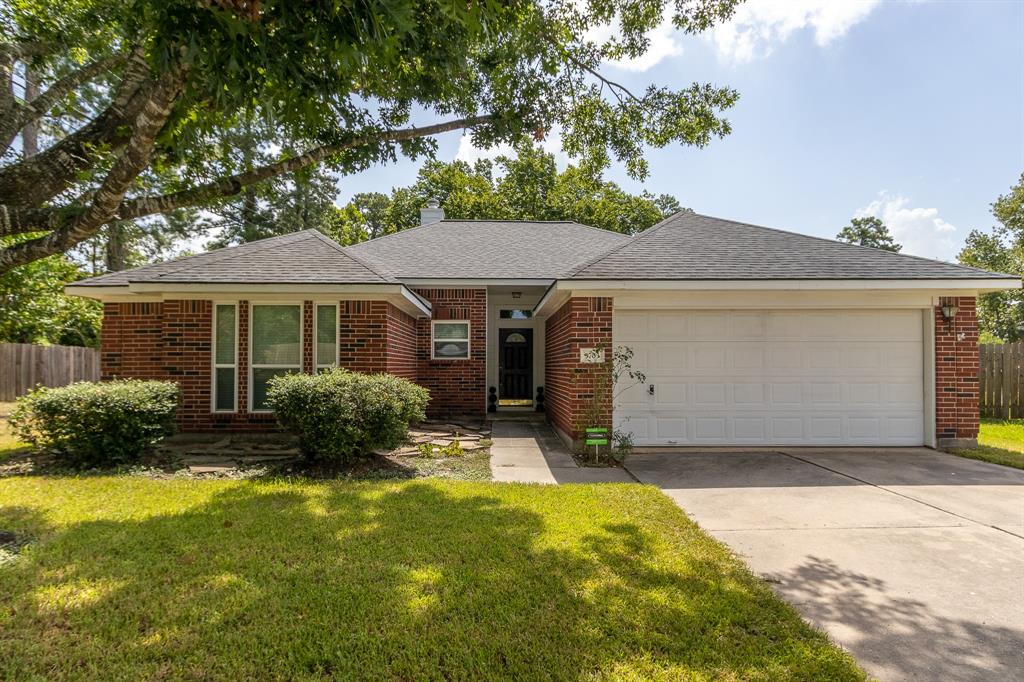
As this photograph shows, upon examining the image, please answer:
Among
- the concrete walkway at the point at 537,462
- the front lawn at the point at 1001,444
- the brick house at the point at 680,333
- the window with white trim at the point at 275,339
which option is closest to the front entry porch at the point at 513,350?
the concrete walkway at the point at 537,462

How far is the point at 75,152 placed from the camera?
14.8ft

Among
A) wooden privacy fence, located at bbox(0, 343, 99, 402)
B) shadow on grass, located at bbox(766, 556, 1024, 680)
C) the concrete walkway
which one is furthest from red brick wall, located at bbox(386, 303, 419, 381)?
wooden privacy fence, located at bbox(0, 343, 99, 402)

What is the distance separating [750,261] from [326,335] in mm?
7461

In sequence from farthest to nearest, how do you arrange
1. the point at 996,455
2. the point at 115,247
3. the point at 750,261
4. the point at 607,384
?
the point at 115,247 → the point at 750,261 → the point at 607,384 → the point at 996,455

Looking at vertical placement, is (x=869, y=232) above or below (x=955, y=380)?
above

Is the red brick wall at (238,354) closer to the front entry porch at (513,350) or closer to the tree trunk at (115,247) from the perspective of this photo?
the front entry porch at (513,350)

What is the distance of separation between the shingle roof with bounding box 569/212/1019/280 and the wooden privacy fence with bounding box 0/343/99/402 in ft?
49.8

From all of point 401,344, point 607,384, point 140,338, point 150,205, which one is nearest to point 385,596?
point 150,205

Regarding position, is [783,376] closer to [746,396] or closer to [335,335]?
[746,396]

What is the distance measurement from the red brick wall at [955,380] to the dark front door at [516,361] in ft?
26.9

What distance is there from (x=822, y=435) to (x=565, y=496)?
5289 millimetres

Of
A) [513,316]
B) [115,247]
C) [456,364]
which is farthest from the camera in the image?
[115,247]

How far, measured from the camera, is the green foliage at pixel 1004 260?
20.2m

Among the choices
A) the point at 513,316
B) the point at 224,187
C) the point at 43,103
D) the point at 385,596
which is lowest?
the point at 385,596
